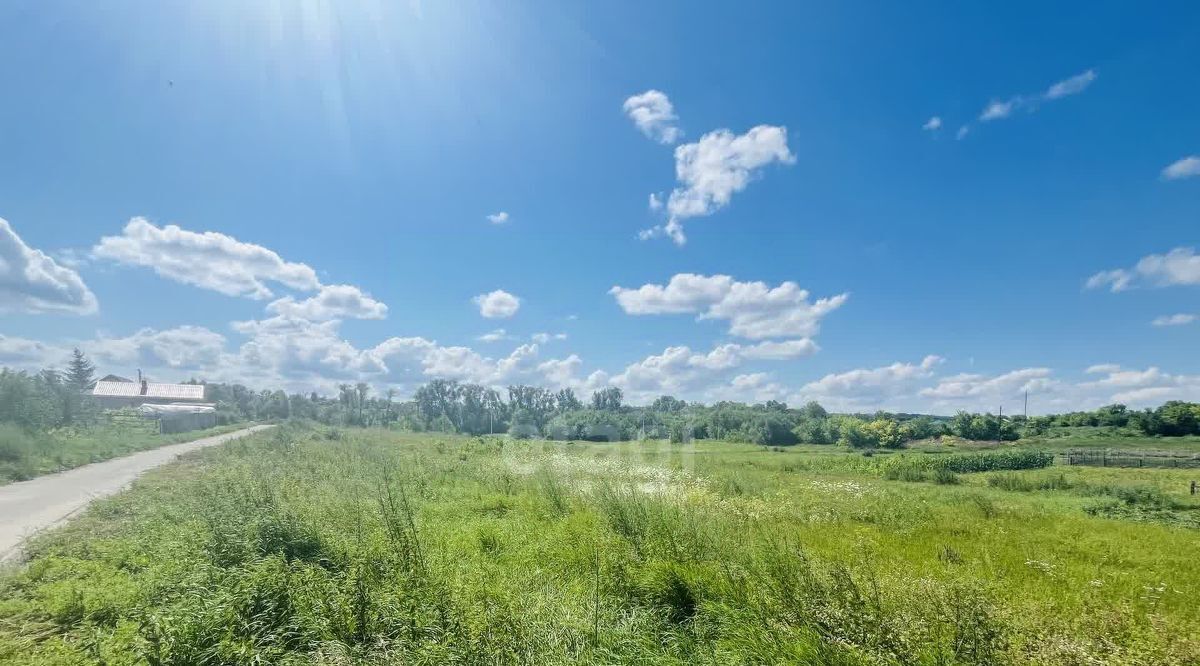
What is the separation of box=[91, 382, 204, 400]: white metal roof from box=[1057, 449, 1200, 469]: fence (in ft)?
353

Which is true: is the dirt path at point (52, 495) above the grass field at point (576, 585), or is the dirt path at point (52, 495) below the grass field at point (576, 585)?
below

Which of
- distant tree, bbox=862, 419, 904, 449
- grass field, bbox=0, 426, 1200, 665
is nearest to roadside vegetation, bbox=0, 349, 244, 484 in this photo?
grass field, bbox=0, 426, 1200, 665

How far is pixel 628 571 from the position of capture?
22.1 feet

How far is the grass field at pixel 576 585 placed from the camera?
4625mm

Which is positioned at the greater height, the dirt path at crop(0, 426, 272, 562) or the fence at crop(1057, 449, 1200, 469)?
the dirt path at crop(0, 426, 272, 562)

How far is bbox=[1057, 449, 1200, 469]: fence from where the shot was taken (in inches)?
1372

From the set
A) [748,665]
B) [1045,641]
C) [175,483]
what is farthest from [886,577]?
[175,483]

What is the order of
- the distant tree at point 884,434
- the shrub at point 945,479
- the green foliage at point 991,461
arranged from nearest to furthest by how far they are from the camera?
the shrub at point 945,479 → the green foliage at point 991,461 → the distant tree at point 884,434

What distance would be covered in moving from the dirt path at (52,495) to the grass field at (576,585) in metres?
0.76

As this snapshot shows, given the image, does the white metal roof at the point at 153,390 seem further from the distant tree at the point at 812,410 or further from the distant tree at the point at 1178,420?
the distant tree at the point at 1178,420

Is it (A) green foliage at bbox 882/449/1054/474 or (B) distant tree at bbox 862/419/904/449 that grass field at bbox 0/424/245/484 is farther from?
(B) distant tree at bbox 862/419/904/449

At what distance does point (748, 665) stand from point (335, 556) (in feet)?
20.0

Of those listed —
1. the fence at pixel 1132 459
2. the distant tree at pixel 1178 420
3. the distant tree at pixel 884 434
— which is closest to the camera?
the fence at pixel 1132 459

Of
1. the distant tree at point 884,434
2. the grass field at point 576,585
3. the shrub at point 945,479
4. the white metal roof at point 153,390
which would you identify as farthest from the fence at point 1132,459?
the white metal roof at point 153,390
